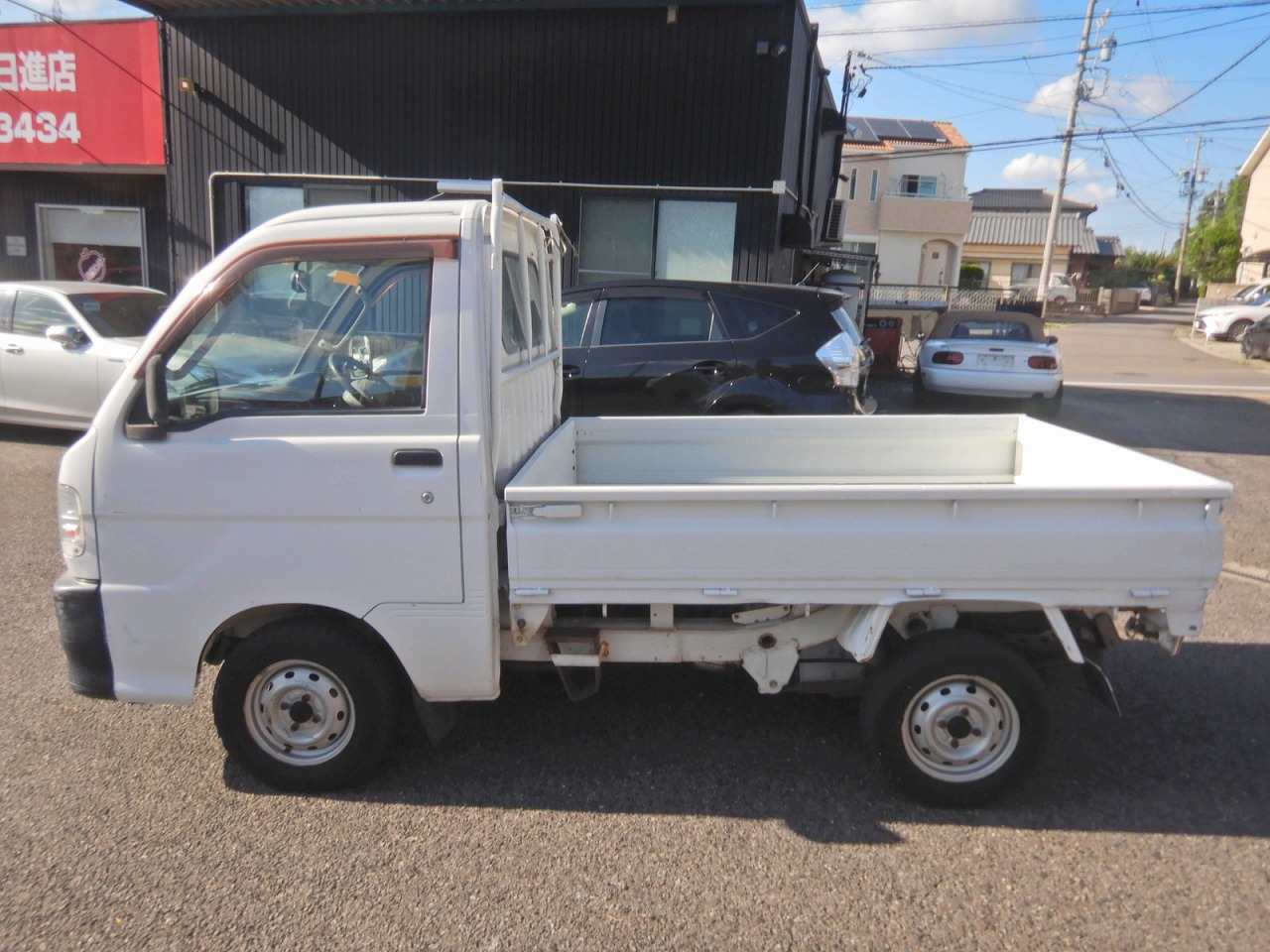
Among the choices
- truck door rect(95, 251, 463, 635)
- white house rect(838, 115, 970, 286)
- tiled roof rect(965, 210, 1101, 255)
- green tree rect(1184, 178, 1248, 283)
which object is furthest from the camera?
Answer: tiled roof rect(965, 210, 1101, 255)

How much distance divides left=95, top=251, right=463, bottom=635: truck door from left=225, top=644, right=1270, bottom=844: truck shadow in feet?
2.91

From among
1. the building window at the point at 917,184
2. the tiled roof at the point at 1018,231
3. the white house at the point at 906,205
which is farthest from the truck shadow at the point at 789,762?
the tiled roof at the point at 1018,231

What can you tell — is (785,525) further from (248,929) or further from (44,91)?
(44,91)

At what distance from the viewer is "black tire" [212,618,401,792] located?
3.67 meters

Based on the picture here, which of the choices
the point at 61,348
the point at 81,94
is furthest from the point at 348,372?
the point at 81,94

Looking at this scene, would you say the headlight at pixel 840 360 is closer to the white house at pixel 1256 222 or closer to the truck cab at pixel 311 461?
the truck cab at pixel 311 461

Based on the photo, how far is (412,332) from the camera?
3605mm

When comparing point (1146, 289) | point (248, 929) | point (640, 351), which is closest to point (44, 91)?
point (640, 351)

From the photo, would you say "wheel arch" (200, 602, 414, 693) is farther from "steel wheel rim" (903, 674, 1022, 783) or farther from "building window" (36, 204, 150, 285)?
"building window" (36, 204, 150, 285)

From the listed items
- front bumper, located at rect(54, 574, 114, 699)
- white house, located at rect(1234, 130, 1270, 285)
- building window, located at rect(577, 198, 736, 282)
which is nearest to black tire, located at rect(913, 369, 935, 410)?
building window, located at rect(577, 198, 736, 282)

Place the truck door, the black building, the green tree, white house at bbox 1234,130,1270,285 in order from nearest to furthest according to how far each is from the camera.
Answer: the truck door, the black building, white house at bbox 1234,130,1270,285, the green tree

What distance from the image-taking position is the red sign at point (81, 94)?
14.4 metres

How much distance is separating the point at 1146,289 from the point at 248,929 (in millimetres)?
63471

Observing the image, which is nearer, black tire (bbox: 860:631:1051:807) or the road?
the road
